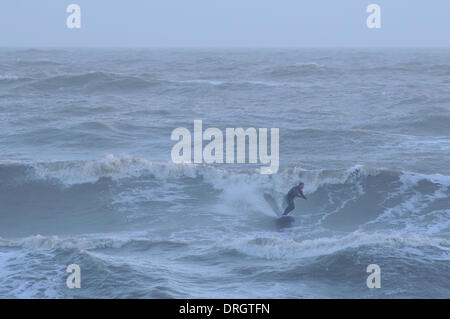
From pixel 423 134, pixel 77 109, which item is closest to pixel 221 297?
pixel 423 134

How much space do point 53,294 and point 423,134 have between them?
66.9ft

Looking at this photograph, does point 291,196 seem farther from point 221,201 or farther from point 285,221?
point 221,201

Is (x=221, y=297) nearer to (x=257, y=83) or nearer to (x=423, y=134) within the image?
(x=423, y=134)

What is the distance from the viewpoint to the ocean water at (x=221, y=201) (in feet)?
34.5

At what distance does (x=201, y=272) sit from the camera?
35.9ft

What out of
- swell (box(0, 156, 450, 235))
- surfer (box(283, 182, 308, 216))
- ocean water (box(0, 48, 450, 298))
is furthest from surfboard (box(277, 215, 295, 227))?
swell (box(0, 156, 450, 235))

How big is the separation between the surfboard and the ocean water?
33cm

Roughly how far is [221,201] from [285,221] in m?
2.95

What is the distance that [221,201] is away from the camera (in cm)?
1778

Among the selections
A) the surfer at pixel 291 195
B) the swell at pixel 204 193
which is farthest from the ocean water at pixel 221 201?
the surfer at pixel 291 195

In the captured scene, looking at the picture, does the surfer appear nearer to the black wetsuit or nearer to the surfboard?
the black wetsuit

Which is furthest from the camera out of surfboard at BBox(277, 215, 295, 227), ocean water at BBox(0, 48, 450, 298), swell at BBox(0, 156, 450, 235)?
swell at BBox(0, 156, 450, 235)

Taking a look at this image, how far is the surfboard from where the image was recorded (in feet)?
50.2

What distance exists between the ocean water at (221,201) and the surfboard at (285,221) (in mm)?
325
